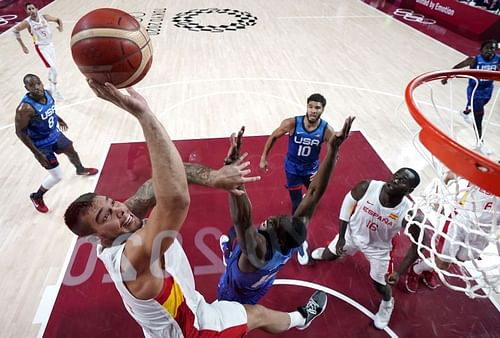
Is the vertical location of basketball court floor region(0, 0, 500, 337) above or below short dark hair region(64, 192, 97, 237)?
below

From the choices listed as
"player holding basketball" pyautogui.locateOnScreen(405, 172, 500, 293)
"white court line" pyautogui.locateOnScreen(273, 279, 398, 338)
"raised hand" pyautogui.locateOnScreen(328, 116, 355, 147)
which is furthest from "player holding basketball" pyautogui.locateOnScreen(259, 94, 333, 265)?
"raised hand" pyautogui.locateOnScreen(328, 116, 355, 147)

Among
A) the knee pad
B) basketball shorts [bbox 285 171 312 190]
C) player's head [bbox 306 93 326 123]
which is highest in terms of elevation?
player's head [bbox 306 93 326 123]

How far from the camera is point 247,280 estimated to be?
241cm

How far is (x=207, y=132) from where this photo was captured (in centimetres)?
583

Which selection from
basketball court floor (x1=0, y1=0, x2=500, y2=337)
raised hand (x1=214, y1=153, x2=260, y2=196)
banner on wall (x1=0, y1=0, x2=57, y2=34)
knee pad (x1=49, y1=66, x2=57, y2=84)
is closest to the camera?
raised hand (x1=214, y1=153, x2=260, y2=196)

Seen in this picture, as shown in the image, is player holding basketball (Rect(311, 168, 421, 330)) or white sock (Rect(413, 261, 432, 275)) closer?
player holding basketball (Rect(311, 168, 421, 330))

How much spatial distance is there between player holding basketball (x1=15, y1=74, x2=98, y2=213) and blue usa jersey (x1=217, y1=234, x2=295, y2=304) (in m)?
2.73

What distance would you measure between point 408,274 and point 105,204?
9.60ft

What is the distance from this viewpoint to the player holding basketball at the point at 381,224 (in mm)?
2764

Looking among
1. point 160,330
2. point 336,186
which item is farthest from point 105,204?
point 336,186

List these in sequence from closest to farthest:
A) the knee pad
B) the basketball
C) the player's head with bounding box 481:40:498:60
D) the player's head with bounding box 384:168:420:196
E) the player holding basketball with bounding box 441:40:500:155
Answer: the basketball < the player's head with bounding box 384:168:420:196 < the player holding basketball with bounding box 441:40:500:155 < the player's head with bounding box 481:40:498:60 < the knee pad

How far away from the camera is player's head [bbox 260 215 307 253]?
2.31m

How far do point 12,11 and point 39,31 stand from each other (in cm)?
810

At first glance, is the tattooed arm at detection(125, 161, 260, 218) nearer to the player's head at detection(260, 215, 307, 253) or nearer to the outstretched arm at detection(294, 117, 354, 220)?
the player's head at detection(260, 215, 307, 253)
